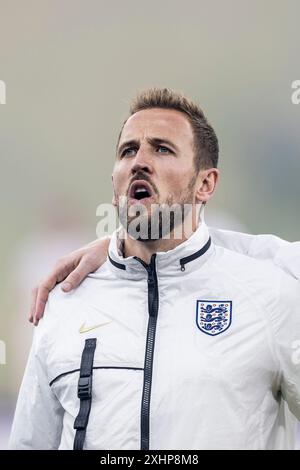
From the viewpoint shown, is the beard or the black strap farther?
the beard

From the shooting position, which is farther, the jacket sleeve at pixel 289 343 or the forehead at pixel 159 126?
the forehead at pixel 159 126

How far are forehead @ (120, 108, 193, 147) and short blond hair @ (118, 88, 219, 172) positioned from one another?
17 mm

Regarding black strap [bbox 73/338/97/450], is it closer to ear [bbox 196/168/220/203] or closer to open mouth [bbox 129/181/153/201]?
open mouth [bbox 129/181/153/201]

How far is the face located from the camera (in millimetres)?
1834

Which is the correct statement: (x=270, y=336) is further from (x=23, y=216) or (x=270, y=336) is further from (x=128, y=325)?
(x=23, y=216)

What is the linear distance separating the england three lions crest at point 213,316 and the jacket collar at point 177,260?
9 centimetres

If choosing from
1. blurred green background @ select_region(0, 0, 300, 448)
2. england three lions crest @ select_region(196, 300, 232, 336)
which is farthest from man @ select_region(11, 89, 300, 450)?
blurred green background @ select_region(0, 0, 300, 448)

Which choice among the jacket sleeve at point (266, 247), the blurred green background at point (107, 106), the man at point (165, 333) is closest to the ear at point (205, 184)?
the man at point (165, 333)

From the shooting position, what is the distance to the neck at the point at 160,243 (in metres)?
1.84

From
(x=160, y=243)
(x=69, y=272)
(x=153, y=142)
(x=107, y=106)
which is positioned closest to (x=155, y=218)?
(x=160, y=243)

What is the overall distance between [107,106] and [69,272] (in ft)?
12.5

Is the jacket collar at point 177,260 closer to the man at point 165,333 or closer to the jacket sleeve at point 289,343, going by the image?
the man at point 165,333

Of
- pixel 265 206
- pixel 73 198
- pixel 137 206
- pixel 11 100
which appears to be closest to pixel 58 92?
pixel 11 100

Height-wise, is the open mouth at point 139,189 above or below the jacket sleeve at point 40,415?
above
